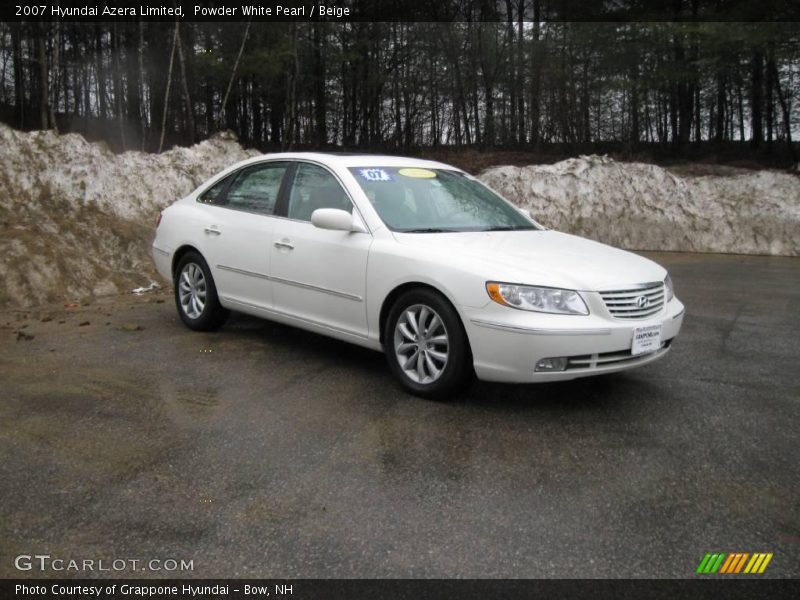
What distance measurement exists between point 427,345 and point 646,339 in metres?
1.32

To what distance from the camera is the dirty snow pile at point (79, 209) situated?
895 centimetres

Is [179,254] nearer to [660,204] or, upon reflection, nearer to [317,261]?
[317,261]

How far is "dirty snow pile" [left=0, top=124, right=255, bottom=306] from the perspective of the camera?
895cm

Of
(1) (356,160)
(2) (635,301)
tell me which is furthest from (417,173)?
(2) (635,301)

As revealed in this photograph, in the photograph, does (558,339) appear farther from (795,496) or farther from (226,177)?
(226,177)

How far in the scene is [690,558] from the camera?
2738 mm

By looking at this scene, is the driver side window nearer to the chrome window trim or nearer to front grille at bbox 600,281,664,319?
the chrome window trim

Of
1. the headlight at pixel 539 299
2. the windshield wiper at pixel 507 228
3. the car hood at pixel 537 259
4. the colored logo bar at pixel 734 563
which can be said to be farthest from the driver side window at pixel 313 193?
the colored logo bar at pixel 734 563

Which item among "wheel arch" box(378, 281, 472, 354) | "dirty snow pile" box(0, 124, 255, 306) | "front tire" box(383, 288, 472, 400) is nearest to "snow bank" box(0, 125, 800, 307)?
"dirty snow pile" box(0, 124, 255, 306)

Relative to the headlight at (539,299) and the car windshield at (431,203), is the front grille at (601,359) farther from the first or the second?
the car windshield at (431,203)

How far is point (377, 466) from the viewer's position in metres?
3.58

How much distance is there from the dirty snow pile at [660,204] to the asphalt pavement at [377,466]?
9177 millimetres

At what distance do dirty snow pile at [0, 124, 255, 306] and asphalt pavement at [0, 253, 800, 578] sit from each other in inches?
128

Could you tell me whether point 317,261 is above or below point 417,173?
below
